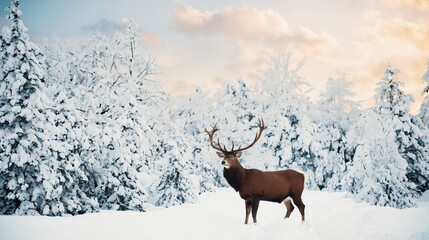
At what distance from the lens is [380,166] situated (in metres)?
17.3

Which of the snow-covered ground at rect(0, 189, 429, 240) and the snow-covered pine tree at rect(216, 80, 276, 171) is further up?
the snow-covered pine tree at rect(216, 80, 276, 171)

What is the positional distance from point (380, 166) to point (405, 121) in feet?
18.9

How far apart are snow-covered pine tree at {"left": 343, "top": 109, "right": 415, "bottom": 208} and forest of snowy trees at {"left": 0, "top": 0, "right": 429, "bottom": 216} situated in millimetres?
54

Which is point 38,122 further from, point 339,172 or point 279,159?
point 339,172

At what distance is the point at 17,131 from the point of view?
1071 cm

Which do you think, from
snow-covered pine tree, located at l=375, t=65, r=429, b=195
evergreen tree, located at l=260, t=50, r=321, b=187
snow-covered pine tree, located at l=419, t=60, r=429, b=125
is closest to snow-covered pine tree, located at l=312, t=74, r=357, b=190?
evergreen tree, located at l=260, t=50, r=321, b=187

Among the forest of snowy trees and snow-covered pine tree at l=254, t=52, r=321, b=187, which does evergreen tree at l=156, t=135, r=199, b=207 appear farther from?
snow-covered pine tree at l=254, t=52, r=321, b=187

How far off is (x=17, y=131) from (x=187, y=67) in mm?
10311

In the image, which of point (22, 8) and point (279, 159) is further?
point (279, 159)

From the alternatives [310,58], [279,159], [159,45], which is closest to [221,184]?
[279,159]

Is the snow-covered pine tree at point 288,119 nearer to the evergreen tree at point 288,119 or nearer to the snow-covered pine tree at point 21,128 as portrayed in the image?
the evergreen tree at point 288,119

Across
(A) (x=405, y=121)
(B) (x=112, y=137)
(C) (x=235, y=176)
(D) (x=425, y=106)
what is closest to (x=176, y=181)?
(B) (x=112, y=137)

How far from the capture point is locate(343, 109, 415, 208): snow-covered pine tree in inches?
671

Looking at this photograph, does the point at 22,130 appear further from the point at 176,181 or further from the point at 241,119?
the point at 241,119
